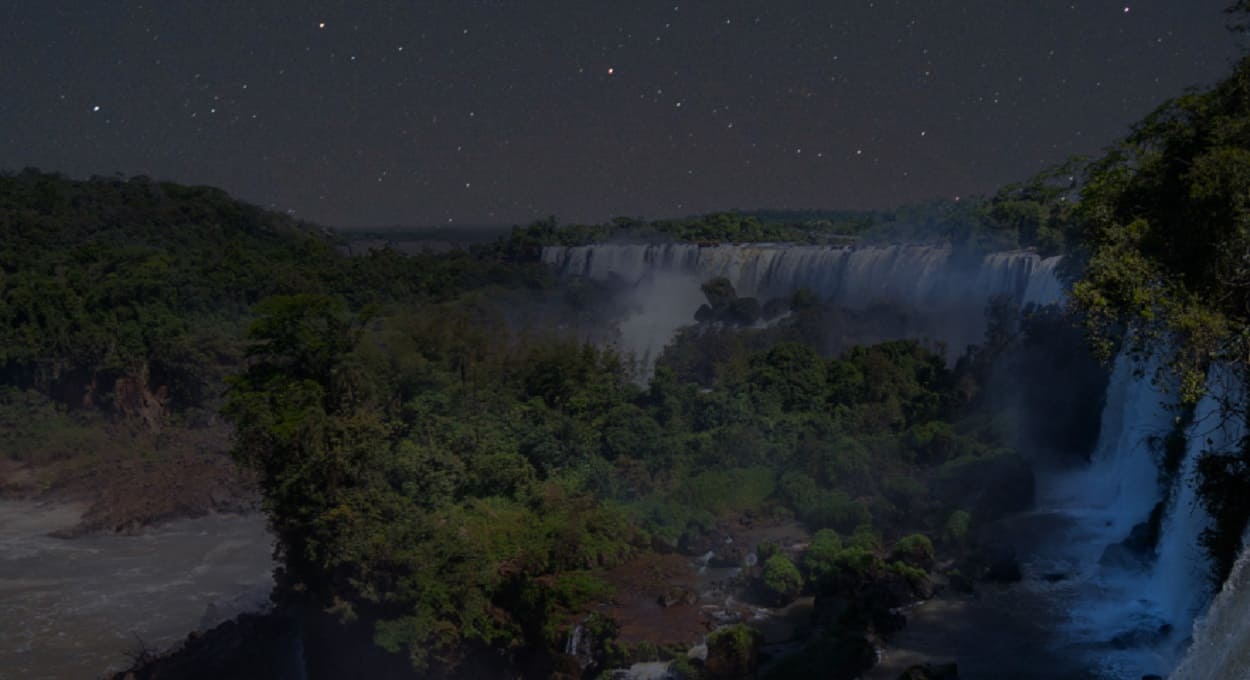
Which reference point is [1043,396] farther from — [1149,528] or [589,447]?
[589,447]

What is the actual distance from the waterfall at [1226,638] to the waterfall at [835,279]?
1446 cm

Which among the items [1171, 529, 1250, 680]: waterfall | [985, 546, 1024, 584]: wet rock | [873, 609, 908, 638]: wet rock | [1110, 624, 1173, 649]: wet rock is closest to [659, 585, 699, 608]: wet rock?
[873, 609, 908, 638]: wet rock

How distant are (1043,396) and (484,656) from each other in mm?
12359

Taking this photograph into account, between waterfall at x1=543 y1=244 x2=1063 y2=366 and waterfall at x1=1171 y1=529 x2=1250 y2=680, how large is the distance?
47.4 ft

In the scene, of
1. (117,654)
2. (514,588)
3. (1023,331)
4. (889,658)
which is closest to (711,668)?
(889,658)

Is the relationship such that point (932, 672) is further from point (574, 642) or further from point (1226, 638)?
point (574, 642)

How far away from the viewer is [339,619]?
14.0 m

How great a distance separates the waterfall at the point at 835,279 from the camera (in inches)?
993

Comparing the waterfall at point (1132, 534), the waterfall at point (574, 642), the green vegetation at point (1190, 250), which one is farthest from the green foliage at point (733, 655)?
the green vegetation at point (1190, 250)

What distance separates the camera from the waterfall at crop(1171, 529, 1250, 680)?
6.32 meters

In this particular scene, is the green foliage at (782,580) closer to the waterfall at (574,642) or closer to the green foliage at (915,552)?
the green foliage at (915,552)

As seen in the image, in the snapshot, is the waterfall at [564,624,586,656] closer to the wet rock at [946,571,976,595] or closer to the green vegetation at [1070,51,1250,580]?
the wet rock at [946,571,976,595]

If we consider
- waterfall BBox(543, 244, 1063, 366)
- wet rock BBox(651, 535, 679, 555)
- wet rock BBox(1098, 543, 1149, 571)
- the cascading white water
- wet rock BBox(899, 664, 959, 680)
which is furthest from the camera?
waterfall BBox(543, 244, 1063, 366)

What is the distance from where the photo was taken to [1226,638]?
22.0 ft
